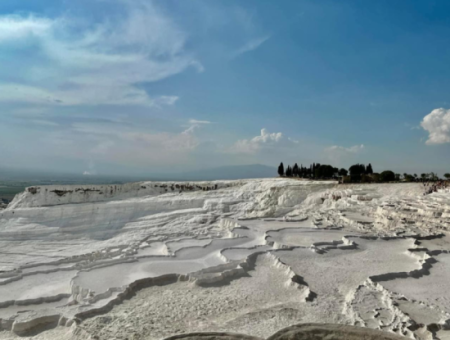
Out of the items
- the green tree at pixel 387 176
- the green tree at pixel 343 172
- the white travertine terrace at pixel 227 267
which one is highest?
the green tree at pixel 343 172

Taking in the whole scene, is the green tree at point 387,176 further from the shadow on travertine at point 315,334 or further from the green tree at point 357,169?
the shadow on travertine at point 315,334

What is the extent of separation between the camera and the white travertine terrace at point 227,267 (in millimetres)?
6883

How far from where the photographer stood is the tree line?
3322 centimetres

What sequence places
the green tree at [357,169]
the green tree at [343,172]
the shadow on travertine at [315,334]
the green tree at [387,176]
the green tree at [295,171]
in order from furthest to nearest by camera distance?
the green tree at [295,171] → the green tree at [343,172] → the green tree at [357,169] → the green tree at [387,176] → the shadow on travertine at [315,334]

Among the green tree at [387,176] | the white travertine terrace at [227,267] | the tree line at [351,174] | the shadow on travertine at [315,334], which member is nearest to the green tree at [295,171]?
the tree line at [351,174]

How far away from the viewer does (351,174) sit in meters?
37.2

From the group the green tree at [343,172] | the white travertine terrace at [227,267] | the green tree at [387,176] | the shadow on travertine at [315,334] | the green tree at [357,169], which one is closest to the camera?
the shadow on travertine at [315,334]

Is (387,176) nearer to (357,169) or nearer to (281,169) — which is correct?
(357,169)

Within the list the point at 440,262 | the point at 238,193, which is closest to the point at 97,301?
the point at 440,262

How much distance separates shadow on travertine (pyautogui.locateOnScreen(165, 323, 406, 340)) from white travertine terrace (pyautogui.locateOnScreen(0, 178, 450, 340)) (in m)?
0.46

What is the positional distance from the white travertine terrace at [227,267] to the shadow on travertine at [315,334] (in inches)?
18.3

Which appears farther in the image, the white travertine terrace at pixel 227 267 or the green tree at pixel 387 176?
the green tree at pixel 387 176

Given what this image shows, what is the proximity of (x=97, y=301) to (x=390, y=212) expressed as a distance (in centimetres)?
1535

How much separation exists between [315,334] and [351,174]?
3418 cm
